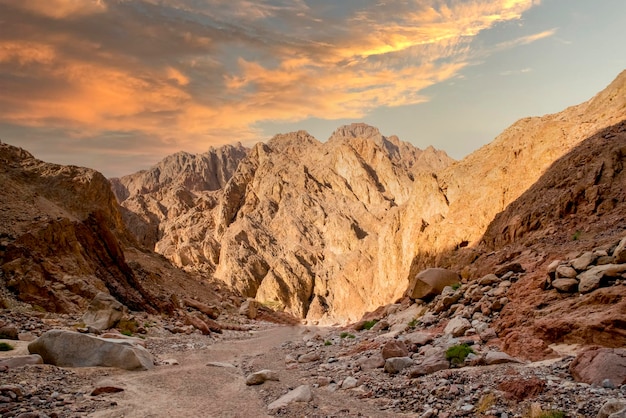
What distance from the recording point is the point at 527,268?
16.3m

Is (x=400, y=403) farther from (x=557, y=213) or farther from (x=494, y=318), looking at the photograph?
(x=557, y=213)

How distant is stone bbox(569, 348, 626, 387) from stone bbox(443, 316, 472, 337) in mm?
5640

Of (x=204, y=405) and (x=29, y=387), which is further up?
(x=29, y=387)

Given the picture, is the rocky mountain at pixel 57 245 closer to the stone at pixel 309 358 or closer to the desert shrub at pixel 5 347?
the desert shrub at pixel 5 347

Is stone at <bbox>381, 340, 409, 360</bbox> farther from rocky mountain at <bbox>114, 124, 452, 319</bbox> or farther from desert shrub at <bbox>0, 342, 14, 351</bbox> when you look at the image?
rocky mountain at <bbox>114, 124, 452, 319</bbox>

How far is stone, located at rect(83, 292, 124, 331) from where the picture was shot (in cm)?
2077

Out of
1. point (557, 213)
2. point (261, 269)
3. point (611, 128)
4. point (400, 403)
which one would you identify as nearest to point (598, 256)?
point (400, 403)

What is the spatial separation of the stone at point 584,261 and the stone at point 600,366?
198 inches

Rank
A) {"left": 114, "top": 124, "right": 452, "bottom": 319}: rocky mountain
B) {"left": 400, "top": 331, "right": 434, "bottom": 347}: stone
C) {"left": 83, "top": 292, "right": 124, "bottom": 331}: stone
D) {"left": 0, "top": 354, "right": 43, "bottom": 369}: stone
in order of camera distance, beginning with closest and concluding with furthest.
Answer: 1. {"left": 0, "top": 354, "right": 43, "bottom": 369}: stone
2. {"left": 400, "top": 331, "right": 434, "bottom": 347}: stone
3. {"left": 83, "top": 292, "right": 124, "bottom": 331}: stone
4. {"left": 114, "top": 124, "right": 452, "bottom": 319}: rocky mountain

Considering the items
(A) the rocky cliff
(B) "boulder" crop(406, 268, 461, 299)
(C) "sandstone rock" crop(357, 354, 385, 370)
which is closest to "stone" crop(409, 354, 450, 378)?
(C) "sandstone rock" crop(357, 354, 385, 370)

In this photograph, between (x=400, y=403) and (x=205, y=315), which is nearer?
(x=400, y=403)

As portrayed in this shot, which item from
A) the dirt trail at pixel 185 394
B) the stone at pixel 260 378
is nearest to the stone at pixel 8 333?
the dirt trail at pixel 185 394

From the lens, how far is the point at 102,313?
21.4m

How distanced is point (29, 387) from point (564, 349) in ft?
43.0
